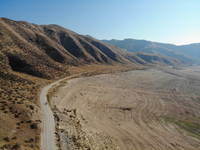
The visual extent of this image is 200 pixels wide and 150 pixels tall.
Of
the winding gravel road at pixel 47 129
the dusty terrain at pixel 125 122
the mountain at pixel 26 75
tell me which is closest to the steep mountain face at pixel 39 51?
the mountain at pixel 26 75

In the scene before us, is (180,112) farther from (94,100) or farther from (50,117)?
(50,117)

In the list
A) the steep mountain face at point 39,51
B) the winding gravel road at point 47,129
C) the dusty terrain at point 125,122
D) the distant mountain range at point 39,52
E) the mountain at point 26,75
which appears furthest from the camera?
the steep mountain face at point 39,51

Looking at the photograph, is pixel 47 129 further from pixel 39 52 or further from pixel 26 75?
pixel 39 52

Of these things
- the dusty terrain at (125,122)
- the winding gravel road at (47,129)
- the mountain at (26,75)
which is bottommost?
the dusty terrain at (125,122)

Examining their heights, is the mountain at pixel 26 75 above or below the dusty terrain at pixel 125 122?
above

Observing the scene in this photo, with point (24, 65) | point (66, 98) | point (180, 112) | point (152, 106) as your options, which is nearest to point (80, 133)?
point (66, 98)

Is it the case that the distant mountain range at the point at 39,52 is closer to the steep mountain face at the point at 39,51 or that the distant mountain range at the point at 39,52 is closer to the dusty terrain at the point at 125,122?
the steep mountain face at the point at 39,51

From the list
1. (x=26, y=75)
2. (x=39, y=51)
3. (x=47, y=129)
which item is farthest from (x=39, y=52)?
(x=47, y=129)

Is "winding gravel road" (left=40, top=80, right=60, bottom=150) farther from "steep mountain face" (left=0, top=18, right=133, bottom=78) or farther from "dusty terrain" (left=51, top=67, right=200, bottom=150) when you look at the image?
"steep mountain face" (left=0, top=18, right=133, bottom=78)

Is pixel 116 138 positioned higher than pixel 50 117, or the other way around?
pixel 50 117

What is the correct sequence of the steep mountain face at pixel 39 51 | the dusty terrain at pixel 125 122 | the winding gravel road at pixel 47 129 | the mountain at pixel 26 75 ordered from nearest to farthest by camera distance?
the winding gravel road at pixel 47 129 → the mountain at pixel 26 75 → the dusty terrain at pixel 125 122 → the steep mountain face at pixel 39 51

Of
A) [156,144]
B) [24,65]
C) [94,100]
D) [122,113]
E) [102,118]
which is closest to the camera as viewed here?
[156,144]
